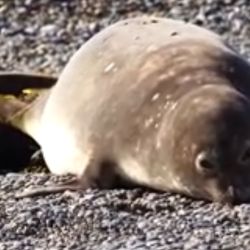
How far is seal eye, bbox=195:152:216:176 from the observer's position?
5.20 metres

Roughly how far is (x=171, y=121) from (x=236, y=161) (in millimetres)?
346

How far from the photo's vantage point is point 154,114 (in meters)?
5.56

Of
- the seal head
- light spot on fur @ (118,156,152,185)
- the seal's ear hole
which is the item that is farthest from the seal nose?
light spot on fur @ (118,156,152,185)

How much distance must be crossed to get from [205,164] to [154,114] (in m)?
0.43

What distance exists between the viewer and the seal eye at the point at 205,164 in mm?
5199

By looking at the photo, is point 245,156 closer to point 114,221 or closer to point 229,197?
point 229,197

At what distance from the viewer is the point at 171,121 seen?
540 cm

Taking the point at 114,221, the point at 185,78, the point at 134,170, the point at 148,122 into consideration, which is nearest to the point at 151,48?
the point at 185,78

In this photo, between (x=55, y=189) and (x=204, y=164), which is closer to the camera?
(x=204, y=164)

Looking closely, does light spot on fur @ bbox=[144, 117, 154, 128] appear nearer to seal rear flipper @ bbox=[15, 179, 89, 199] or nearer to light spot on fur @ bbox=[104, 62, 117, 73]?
seal rear flipper @ bbox=[15, 179, 89, 199]

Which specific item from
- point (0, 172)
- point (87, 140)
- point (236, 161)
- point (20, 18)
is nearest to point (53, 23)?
point (20, 18)

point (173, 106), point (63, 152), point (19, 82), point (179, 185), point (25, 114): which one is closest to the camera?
point (179, 185)

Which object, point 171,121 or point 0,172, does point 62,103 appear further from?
point 171,121

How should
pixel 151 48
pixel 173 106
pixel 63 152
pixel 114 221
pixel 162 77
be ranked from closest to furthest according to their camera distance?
pixel 114 221 < pixel 173 106 < pixel 162 77 < pixel 151 48 < pixel 63 152
